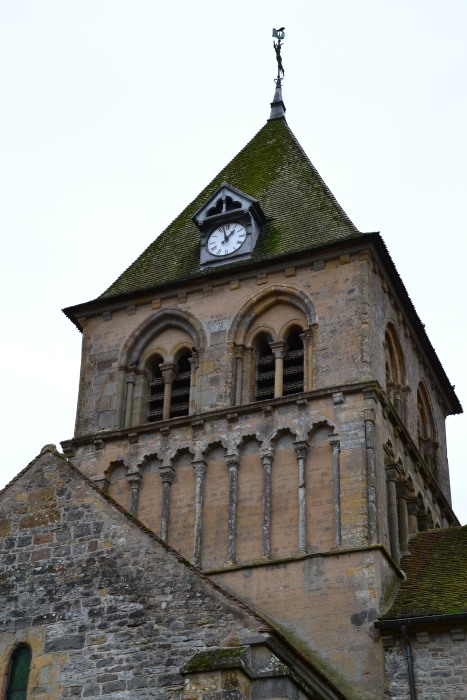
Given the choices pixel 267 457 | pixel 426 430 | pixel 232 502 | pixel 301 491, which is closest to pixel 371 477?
pixel 301 491

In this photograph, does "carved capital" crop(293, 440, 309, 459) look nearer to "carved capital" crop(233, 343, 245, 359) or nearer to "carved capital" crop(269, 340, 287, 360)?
"carved capital" crop(269, 340, 287, 360)

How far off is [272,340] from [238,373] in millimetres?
1005

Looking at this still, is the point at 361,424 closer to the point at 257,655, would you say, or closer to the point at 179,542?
the point at 179,542

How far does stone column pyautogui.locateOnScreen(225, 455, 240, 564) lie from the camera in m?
23.1

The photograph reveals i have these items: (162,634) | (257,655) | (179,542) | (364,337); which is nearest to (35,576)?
(162,634)

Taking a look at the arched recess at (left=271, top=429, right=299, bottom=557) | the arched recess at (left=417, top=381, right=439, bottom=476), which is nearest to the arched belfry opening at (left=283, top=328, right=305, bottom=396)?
the arched recess at (left=271, top=429, right=299, bottom=557)

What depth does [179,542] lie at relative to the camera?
2372 cm

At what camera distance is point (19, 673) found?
15.9m

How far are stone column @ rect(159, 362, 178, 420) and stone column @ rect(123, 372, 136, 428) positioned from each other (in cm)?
64

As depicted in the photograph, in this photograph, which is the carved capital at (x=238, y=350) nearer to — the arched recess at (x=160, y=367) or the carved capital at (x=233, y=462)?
the arched recess at (x=160, y=367)

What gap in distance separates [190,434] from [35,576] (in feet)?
29.0

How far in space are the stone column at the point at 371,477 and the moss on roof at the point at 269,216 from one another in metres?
4.50

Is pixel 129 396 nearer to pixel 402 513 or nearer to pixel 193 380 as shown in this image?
pixel 193 380

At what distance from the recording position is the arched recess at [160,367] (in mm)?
26266
